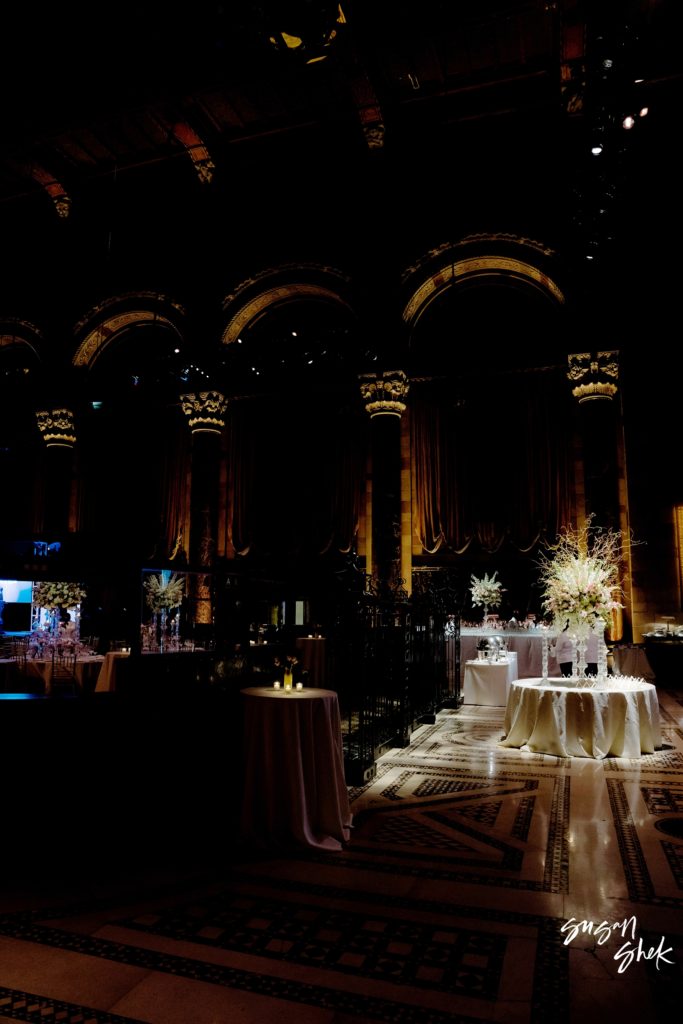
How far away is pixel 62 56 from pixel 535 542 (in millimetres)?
9007

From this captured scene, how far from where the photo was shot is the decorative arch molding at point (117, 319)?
11609 mm

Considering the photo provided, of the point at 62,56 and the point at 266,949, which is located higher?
the point at 62,56

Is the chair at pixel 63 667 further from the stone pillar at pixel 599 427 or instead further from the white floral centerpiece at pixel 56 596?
the stone pillar at pixel 599 427

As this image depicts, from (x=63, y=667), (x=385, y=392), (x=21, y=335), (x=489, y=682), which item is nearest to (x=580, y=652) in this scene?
(x=489, y=682)

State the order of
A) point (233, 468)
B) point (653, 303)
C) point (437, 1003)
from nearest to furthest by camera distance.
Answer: point (437, 1003), point (653, 303), point (233, 468)

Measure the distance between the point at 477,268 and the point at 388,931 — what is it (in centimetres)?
979

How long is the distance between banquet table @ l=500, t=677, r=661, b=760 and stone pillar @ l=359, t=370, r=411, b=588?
419 centimetres

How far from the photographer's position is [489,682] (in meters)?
8.45

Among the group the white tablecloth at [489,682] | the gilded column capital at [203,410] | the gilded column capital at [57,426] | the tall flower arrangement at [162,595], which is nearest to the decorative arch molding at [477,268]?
the gilded column capital at [203,410]

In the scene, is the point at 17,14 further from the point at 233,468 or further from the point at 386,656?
the point at 386,656

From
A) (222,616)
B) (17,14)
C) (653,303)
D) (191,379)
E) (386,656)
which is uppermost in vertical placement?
(17,14)

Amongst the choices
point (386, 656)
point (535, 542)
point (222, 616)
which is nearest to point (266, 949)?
point (222, 616)

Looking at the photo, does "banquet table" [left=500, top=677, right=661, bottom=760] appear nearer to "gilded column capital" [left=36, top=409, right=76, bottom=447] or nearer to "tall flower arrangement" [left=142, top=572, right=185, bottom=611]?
"tall flower arrangement" [left=142, top=572, right=185, bottom=611]

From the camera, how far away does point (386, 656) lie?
5863 mm
